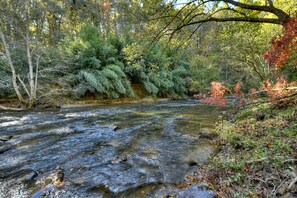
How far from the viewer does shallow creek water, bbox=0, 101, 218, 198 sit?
2234 millimetres

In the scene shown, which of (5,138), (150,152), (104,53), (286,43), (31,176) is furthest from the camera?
(104,53)

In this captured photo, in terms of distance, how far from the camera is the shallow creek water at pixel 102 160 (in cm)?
223

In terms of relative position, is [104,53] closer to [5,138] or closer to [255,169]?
[5,138]

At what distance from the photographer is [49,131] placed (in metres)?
4.92

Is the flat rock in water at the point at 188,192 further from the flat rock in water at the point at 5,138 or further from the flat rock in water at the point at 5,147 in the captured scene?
the flat rock in water at the point at 5,138

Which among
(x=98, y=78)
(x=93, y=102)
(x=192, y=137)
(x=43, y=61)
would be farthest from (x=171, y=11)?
(x=43, y=61)

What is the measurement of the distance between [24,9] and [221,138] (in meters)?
10.3

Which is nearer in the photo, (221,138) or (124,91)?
(221,138)

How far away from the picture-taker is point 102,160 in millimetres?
3107

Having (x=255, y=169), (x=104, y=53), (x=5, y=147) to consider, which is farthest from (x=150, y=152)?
(x=104, y=53)

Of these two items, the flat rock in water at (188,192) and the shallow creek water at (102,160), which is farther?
the shallow creek water at (102,160)

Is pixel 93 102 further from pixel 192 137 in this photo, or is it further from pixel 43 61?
pixel 192 137

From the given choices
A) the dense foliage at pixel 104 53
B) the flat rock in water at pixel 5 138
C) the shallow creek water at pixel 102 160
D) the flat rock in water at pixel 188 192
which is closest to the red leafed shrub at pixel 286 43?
the dense foliage at pixel 104 53

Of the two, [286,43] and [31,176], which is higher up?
[286,43]
